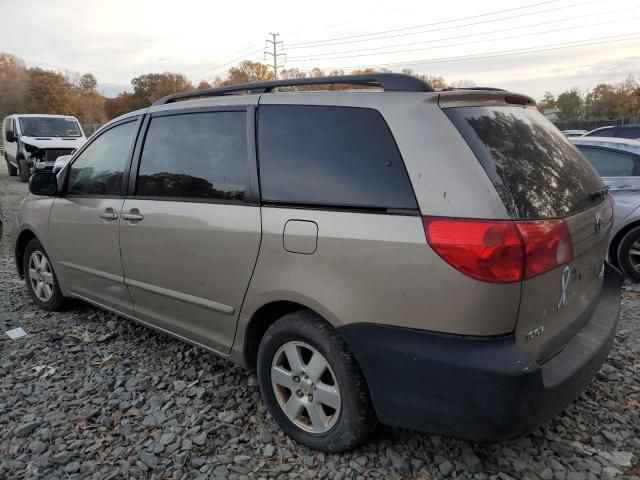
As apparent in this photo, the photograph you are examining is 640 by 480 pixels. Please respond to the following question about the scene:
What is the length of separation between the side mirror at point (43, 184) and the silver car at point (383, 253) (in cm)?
126

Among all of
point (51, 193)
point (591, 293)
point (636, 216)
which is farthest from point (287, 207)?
point (636, 216)

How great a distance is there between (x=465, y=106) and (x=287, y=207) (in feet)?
3.06

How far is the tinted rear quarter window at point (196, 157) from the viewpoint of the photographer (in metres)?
2.79

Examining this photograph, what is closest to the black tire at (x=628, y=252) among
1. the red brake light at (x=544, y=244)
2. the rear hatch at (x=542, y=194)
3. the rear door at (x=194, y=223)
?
the rear hatch at (x=542, y=194)

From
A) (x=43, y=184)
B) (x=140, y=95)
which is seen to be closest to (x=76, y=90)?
(x=140, y=95)

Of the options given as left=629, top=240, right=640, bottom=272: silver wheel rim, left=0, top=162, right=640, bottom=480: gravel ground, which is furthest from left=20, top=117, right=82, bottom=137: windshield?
left=629, top=240, right=640, bottom=272: silver wheel rim

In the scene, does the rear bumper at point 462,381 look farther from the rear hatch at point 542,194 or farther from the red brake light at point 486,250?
the red brake light at point 486,250

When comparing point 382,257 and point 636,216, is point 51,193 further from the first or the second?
point 636,216

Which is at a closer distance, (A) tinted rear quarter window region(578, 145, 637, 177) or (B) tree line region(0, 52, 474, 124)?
(A) tinted rear quarter window region(578, 145, 637, 177)

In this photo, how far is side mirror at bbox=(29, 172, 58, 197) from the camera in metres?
4.05

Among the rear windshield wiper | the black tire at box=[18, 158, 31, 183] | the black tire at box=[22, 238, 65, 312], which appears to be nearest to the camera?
the rear windshield wiper

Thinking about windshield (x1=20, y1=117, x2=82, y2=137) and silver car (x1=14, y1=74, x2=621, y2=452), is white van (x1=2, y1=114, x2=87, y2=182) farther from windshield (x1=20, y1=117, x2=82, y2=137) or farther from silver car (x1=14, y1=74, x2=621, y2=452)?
silver car (x1=14, y1=74, x2=621, y2=452)

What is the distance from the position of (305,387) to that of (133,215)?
1626 millimetres

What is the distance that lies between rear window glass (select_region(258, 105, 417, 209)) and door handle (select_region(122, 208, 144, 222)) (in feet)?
3.42
